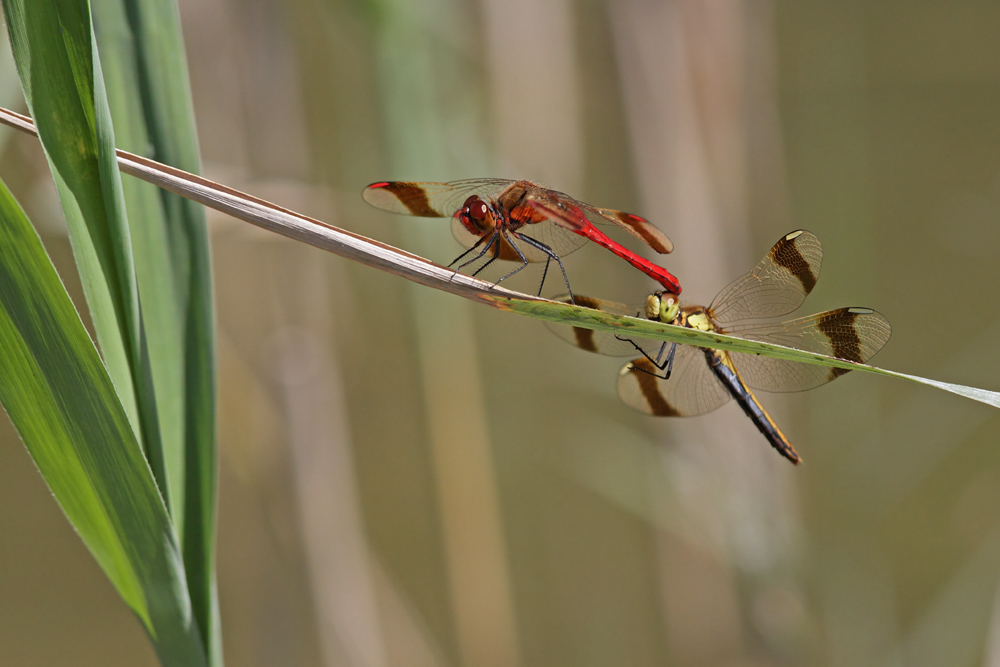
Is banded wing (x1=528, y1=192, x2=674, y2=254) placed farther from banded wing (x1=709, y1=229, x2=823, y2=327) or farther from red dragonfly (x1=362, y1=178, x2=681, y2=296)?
banded wing (x1=709, y1=229, x2=823, y2=327)

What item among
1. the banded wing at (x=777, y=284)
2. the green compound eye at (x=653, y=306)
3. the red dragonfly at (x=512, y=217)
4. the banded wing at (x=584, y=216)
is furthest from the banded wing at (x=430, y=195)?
the banded wing at (x=777, y=284)

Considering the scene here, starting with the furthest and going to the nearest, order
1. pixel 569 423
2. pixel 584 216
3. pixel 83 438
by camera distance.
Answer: pixel 569 423, pixel 584 216, pixel 83 438

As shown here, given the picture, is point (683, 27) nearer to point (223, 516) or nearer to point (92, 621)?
point (223, 516)

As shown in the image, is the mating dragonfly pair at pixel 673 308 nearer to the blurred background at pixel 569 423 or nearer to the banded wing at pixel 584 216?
the banded wing at pixel 584 216

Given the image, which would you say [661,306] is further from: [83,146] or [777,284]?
[83,146]

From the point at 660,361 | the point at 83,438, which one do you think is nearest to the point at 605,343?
the point at 660,361

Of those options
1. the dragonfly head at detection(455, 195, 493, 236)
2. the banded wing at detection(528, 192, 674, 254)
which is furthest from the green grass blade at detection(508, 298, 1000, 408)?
the dragonfly head at detection(455, 195, 493, 236)

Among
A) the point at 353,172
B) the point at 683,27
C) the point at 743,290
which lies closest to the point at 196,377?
the point at 743,290
